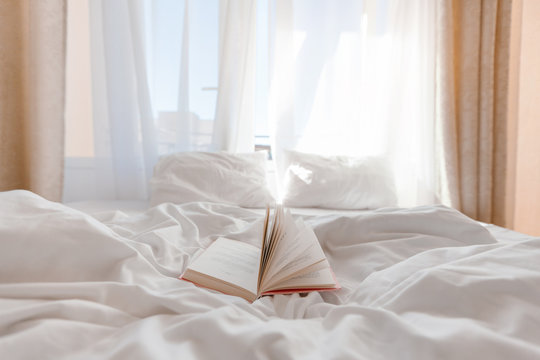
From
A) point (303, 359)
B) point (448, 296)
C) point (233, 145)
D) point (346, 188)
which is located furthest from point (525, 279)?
point (233, 145)

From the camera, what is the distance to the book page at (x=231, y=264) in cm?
58

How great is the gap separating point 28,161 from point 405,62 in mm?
2483

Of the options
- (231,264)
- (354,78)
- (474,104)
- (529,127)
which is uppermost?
(354,78)

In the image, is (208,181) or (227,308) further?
(208,181)

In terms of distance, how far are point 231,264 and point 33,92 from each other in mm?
1794

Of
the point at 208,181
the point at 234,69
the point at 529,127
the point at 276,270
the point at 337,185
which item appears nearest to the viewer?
the point at 276,270

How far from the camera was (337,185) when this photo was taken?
184cm

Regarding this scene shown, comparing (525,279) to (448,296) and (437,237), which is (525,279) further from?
(437,237)

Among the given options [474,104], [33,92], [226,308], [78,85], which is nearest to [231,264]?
[226,308]

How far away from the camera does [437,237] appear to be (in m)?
0.81

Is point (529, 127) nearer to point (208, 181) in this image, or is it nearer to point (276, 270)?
point (208, 181)

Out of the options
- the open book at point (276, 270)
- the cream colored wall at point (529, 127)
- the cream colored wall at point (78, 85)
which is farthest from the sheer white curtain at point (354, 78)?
the open book at point (276, 270)

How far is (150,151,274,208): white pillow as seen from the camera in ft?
5.36

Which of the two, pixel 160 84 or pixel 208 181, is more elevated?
pixel 160 84
